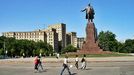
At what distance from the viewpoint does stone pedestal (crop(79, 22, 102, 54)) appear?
173 ft

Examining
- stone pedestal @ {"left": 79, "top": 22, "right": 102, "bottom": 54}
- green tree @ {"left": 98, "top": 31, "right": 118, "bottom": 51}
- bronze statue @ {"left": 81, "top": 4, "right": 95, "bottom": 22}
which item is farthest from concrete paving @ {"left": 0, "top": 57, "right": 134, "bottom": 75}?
green tree @ {"left": 98, "top": 31, "right": 118, "bottom": 51}

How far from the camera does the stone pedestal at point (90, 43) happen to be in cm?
5275

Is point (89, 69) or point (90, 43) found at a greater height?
point (90, 43)

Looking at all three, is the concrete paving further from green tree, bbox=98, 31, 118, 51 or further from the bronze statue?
green tree, bbox=98, 31, 118, 51

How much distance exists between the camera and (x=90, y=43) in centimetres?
5312

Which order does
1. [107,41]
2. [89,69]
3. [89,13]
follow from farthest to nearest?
[107,41] → [89,13] → [89,69]

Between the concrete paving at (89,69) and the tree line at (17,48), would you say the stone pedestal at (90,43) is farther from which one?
the tree line at (17,48)

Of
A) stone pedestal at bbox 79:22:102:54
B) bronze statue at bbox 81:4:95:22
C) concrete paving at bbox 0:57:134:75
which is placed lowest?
concrete paving at bbox 0:57:134:75

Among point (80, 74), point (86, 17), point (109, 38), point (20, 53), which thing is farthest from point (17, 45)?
point (80, 74)

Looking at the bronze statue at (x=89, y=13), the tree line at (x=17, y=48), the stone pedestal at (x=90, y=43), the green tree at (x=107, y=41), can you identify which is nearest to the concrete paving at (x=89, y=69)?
the stone pedestal at (x=90, y=43)

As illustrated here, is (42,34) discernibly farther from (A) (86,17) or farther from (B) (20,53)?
(A) (86,17)

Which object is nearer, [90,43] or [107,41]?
[90,43]

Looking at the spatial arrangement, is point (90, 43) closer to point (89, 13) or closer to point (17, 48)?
point (89, 13)

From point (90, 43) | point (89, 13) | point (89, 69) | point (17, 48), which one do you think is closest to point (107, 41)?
point (17, 48)
